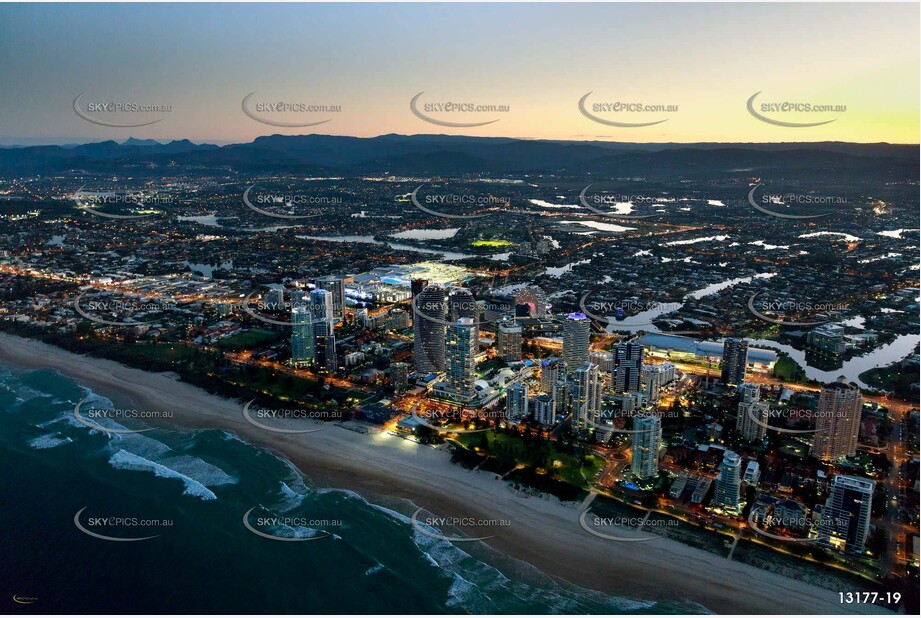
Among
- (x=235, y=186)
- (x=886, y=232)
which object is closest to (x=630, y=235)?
(x=886, y=232)

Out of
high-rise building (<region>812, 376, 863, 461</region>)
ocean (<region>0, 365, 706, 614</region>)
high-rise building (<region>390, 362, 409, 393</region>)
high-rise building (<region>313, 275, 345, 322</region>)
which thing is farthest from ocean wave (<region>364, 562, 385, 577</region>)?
high-rise building (<region>313, 275, 345, 322</region>)

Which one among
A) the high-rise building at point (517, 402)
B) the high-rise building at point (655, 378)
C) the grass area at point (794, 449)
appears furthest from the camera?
the high-rise building at point (655, 378)

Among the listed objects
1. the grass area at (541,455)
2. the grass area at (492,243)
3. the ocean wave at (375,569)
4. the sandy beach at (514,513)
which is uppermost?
the grass area at (492,243)

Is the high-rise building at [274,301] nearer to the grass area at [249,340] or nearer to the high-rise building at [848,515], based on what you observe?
the grass area at [249,340]

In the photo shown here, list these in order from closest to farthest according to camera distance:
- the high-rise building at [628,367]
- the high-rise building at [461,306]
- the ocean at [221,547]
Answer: the ocean at [221,547] → the high-rise building at [628,367] → the high-rise building at [461,306]

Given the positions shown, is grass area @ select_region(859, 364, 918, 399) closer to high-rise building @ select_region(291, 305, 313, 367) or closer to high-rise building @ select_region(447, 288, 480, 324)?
high-rise building @ select_region(447, 288, 480, 324)

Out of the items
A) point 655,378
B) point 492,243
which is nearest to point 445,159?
point 492,243

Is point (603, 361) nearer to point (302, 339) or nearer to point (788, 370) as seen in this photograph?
point (788, 370)

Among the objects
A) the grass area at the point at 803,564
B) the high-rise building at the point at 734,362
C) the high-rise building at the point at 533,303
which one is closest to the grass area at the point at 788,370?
the high-rise building at the point at 734,362
